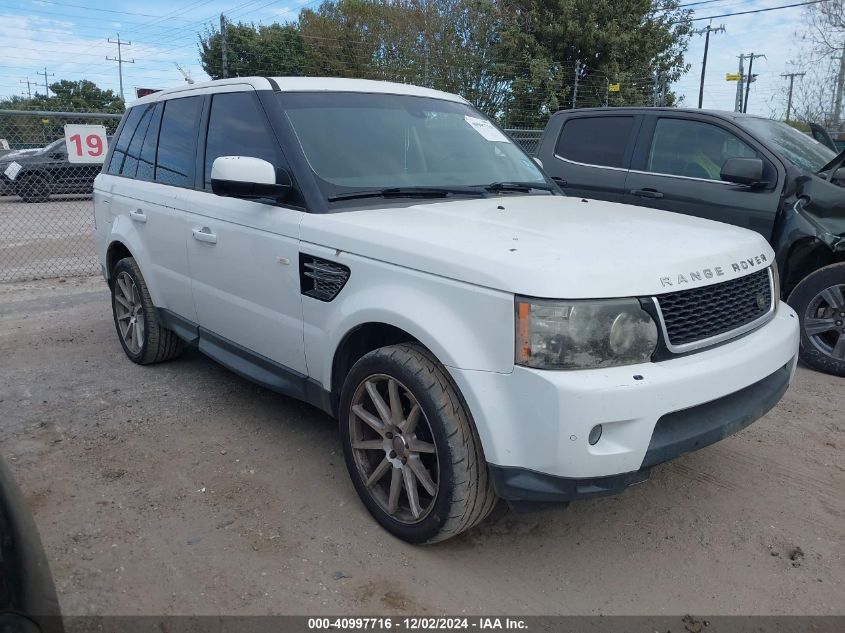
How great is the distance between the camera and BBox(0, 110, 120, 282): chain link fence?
8992 mm

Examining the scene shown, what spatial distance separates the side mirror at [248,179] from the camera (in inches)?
121

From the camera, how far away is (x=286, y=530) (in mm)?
3006

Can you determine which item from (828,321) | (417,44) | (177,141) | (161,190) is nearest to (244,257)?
Result: (161,190)

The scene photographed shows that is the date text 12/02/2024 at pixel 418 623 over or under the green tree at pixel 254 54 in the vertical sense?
under

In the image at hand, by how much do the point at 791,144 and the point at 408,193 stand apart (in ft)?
12.1

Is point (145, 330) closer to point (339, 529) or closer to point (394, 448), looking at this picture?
point (339, 529)

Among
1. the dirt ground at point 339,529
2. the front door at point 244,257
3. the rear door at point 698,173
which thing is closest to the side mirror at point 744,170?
the rear door at point 698,173

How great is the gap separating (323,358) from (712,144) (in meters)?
3.90

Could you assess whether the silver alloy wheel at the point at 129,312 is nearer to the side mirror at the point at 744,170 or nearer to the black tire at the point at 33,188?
the side mirror at the point at 744,170

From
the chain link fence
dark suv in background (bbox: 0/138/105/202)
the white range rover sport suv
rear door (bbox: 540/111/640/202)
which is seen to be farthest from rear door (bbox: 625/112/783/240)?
dark suv in background (bbox: 0/138/105/202)

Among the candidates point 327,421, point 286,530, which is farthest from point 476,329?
point 327,421

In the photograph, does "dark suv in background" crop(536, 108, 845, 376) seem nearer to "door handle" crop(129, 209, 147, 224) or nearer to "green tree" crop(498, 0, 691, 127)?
"door handle" crop(129, 209, 147, 224)

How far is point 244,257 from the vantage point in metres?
3.51

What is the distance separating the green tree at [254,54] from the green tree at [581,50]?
8.81m
